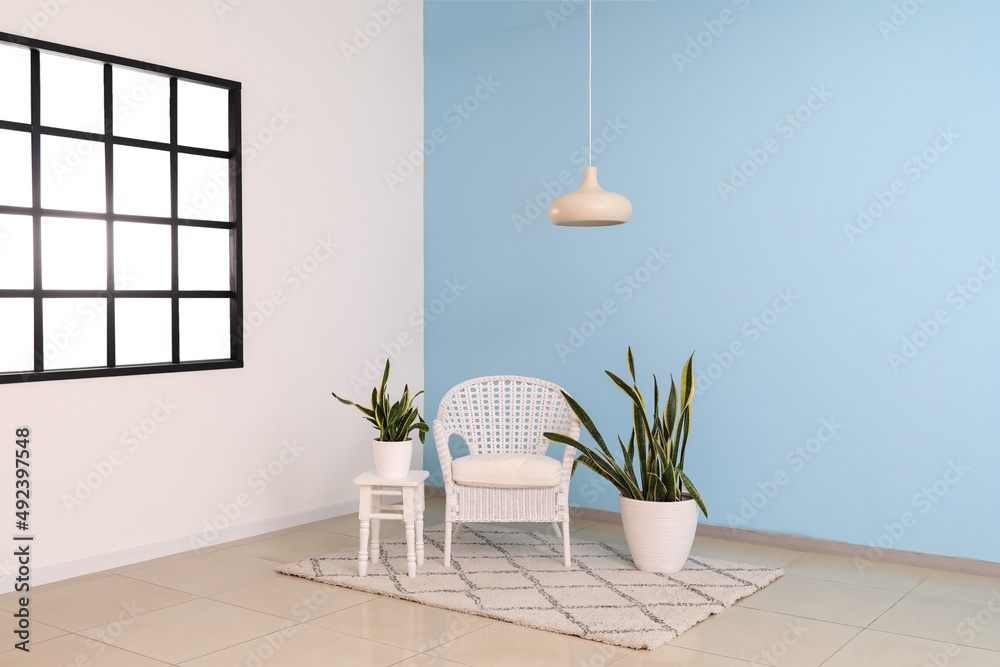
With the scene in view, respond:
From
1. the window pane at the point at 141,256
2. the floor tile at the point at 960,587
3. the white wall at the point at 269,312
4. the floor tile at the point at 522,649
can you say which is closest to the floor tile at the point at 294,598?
the floor tile at the point at 522,649

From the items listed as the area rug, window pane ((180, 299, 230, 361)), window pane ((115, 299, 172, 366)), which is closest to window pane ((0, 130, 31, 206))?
window pane ((115, 299, 172, 366))

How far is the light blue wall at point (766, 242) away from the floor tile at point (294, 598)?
1.80m

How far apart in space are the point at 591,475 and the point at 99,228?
278 centimetres

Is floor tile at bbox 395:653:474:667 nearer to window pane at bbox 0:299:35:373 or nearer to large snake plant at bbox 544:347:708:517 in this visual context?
large snake plant at bbox 544:347:708:517

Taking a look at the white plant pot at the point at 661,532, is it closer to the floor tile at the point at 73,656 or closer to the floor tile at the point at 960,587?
the floor tile at the point at 960,587

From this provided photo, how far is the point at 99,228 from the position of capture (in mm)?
3898

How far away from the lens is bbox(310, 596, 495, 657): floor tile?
9.93 feet

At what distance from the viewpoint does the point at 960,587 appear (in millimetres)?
3656

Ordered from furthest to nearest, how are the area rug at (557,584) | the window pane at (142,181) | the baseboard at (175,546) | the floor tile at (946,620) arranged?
the window pane at (142,181), the baseboard at (175,546), the area rug at (557,584), the floor tile at (946,620)

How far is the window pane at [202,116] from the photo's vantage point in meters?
4.20

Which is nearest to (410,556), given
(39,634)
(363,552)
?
(363,552)

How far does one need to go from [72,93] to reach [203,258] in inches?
37.1

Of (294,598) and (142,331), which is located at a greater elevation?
(142,331)

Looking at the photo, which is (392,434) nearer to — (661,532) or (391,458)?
(391,458)
